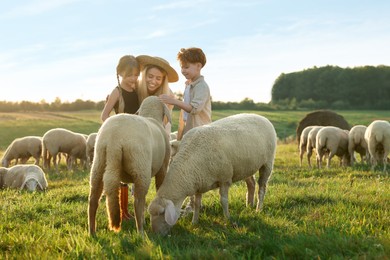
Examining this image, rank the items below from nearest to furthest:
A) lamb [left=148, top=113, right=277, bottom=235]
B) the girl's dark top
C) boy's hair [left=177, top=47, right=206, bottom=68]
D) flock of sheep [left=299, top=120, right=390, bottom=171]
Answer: lamb [left=148, top=113, right=277, bottom=235], boy's hair [left=177, top=47, right=206, bottom=68], the girl's dark top, flock of sheep [left=299, top=120, right=390, bottom=171]

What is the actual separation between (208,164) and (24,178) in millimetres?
6933

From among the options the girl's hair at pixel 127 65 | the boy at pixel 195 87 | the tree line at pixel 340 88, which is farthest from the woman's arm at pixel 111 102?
the tree line at pixel 340 88

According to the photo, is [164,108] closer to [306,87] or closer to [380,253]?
[380,253]

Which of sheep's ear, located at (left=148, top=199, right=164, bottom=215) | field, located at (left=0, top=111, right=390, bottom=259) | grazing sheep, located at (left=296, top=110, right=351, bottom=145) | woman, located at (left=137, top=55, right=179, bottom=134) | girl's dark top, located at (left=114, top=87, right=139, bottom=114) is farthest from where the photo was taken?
grazing sheep, located at (left=296, top=110, right=351, bottom=145)

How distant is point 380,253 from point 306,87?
69.0 m

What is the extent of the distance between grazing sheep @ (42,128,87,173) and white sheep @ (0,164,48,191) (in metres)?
5.04

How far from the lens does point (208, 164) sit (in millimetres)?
5574

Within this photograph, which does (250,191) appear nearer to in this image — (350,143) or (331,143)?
(331,143)

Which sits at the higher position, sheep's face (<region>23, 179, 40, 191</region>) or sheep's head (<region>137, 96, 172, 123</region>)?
sheep's head (<region>137, 96, 172, 123</region>)

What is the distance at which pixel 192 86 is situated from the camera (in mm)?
6625

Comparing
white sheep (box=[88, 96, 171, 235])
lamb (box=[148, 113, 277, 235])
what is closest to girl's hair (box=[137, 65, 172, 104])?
lamb (box=[148, 113, 277, 235])

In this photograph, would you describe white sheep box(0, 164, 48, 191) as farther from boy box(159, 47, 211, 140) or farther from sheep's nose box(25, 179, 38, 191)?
boy box(159, 47, 211, 140)

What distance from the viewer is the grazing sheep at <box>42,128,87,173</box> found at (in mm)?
16594

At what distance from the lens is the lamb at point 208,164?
203 inches
